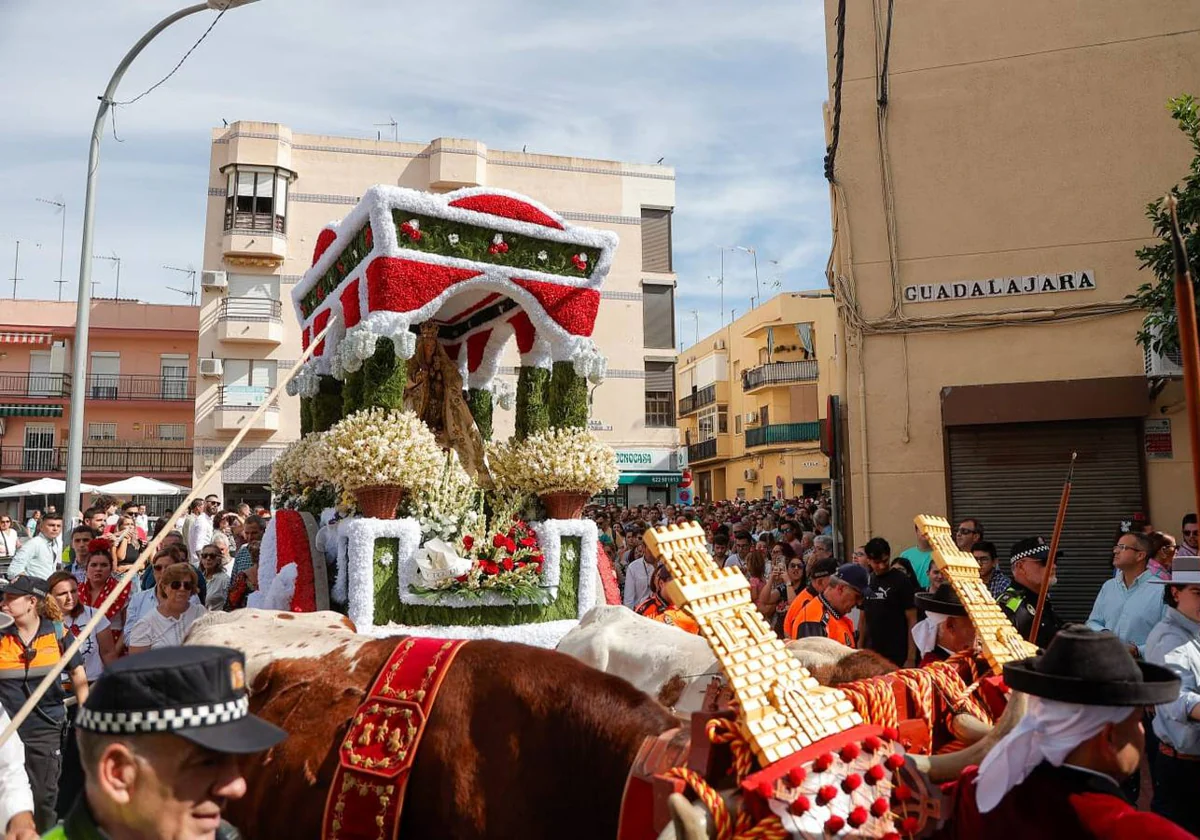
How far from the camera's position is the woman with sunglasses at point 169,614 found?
585 cm

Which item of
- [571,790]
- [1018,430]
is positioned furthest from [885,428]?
[571,790]

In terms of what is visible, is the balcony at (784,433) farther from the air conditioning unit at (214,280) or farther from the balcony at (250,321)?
the air conditioning unit at (214,280)

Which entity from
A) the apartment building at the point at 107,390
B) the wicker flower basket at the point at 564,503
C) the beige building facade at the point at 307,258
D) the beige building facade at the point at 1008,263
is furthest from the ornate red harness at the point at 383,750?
the apartment building at the point at 107,390

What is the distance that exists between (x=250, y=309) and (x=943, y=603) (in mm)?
28820

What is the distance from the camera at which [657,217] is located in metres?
33.0

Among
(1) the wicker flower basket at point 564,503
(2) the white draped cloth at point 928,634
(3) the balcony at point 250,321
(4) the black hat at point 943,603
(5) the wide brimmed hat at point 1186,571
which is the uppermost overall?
(3) the balcony at point 250,321

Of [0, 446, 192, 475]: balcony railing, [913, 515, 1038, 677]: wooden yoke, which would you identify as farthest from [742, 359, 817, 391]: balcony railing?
[913, 515, 1038, 677]: wooden yoke

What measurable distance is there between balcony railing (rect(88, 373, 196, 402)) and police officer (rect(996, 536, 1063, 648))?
113 ft

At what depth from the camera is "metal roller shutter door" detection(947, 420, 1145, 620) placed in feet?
37.1

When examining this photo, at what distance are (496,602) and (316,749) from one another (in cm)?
324

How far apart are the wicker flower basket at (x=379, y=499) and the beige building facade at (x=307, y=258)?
22.7m

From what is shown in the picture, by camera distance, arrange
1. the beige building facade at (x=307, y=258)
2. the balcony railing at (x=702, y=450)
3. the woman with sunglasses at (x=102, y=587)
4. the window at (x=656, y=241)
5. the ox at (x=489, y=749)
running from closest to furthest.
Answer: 1. the ox at (x=489, y=749)
2. the woman with sunglasses at (x=102, y=587)
3. the beige building facade at (x=307, y=258)
4. the window at (x=656, y=241)
5. the balcony railing at (x=702, y=450)

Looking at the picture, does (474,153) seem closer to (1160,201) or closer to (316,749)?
(1160,201)

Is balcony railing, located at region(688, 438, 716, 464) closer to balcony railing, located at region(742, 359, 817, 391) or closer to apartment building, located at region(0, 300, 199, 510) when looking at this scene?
balcony railing, located at region(742, 359, 817, 391)
